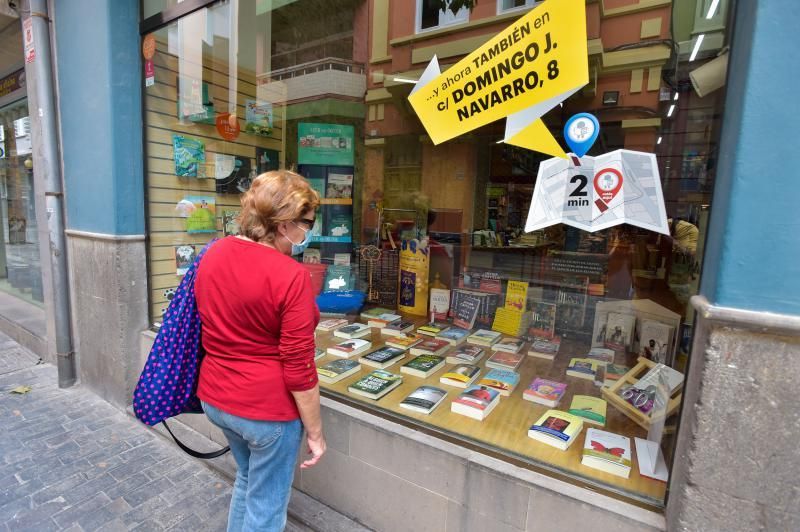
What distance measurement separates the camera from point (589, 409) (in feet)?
6.78

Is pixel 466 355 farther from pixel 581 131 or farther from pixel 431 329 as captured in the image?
pixel 581 131

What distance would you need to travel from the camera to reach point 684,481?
1296 mm

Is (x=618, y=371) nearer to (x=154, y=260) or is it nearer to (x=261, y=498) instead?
(x=261, y=498)

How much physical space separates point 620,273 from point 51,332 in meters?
5.09

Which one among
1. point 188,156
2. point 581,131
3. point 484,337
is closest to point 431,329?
point 484,337

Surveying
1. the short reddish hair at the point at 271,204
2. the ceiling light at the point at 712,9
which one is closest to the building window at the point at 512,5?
the ceiling light at the point at 712,9

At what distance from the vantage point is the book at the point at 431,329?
3.09 metres

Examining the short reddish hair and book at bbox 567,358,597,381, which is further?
book at bbox 567,358,597,381

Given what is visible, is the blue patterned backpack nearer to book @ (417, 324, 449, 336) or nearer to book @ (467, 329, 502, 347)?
book @ (417, 324, 449, 336)

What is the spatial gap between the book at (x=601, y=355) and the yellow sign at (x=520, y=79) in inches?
50.8

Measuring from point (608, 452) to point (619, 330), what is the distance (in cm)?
105

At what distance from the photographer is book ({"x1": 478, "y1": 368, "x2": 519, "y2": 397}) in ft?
7.42

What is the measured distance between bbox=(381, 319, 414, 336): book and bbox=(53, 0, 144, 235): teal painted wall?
6.88ft

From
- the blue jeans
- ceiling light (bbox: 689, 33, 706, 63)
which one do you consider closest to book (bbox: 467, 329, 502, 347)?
the blue jeans
